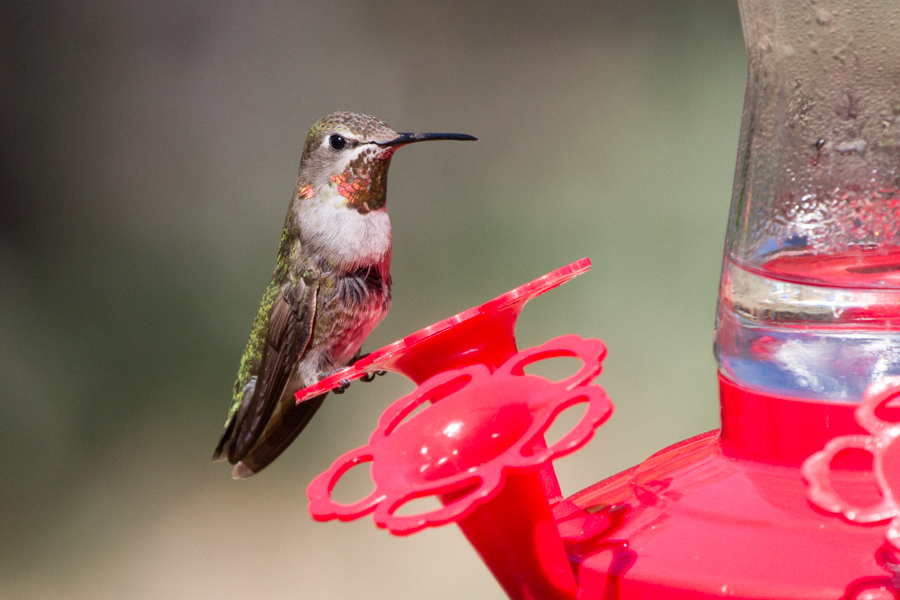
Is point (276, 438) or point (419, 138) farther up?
point (419, 138)

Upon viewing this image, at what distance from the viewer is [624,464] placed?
219 inches

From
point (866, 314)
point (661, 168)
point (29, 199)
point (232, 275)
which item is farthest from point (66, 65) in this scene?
point (866, 314)

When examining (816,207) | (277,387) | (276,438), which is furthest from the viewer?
(276,438)

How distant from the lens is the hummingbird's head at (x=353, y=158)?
3.09 m

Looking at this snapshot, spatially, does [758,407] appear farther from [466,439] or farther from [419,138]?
[419,138]

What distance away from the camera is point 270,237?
5871 mm

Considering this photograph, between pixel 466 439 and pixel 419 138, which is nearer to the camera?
pixel 466 439

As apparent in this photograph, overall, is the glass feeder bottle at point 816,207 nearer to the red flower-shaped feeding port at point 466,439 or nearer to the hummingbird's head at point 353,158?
the red flower-shaped feeding port at point 466,439

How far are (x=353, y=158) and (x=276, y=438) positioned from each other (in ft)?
3.12

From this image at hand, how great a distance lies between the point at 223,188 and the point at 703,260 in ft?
9.09

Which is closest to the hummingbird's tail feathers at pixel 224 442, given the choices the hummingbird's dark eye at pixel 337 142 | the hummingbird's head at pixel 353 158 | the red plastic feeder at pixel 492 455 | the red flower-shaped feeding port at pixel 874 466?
the hummingbird's head at pixel 353 158

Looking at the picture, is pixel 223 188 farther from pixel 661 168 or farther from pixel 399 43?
pixel 661 168

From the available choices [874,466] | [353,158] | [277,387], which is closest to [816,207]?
[874,466]

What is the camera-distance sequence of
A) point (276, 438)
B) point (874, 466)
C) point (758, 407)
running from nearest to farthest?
point (874, 466), point (758, 407), point (276, 438)
